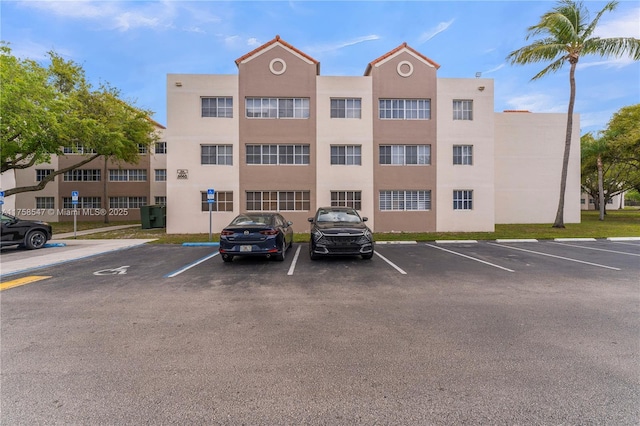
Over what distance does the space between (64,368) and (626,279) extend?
10785 mm

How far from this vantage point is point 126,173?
3281cm

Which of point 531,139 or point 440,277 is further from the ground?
point 531,139

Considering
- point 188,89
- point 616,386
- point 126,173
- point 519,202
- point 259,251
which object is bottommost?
point 616,386

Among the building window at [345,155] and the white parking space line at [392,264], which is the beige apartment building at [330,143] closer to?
the building window at [345,155]

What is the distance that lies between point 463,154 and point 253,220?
15.4 metres

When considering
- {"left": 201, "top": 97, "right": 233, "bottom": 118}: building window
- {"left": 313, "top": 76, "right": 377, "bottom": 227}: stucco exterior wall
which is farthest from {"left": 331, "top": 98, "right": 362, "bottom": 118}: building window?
{"left": 201, "top": 97, "right": 233, "bottom": 118}: building window

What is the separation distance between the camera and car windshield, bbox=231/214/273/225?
9.59 metres

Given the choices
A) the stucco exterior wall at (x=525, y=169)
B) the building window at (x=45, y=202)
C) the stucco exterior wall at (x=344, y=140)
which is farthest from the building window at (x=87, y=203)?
the stucco exterior wall at (x=525, y=169)

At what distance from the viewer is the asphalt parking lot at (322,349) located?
8.57 ft

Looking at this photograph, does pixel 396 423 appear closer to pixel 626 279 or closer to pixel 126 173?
pixel 626 279

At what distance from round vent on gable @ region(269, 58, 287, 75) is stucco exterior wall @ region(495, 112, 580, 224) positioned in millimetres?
16664

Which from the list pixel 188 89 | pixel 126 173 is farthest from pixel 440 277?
pixel 126 173

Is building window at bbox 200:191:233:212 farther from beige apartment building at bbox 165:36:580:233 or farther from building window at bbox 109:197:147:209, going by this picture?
building window at bbox 109:197:147:209

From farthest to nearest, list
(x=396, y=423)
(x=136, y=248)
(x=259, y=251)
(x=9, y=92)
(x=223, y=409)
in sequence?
(x=9, y=92), (x=136, y=248), (x=259, y=251), (x=223, y=409), (x=396, y=423)
